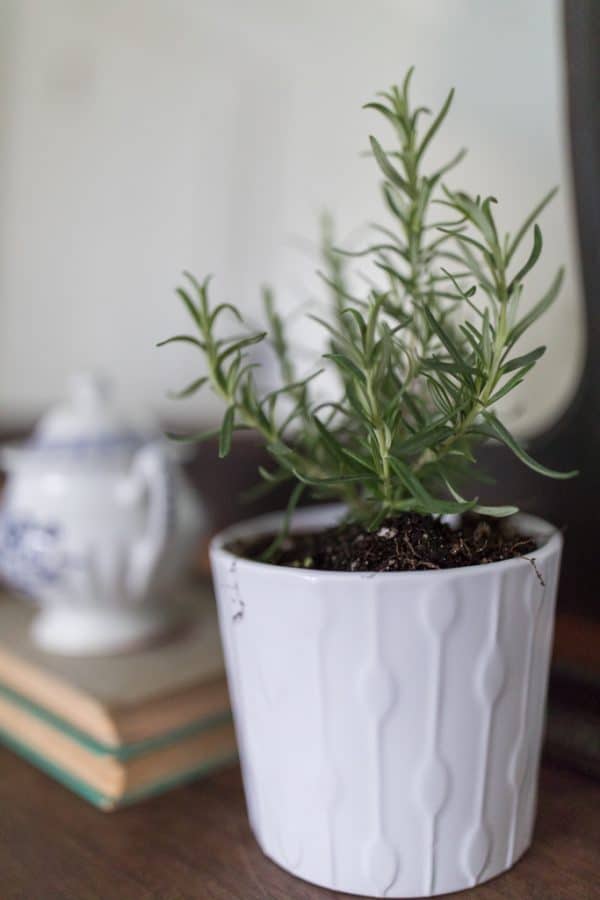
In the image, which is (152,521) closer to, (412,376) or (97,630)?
(97,630)

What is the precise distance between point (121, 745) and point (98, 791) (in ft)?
0.07

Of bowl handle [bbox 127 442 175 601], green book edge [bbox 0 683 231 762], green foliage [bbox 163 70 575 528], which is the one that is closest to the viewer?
green foliage [bbox 163 70 575 528]

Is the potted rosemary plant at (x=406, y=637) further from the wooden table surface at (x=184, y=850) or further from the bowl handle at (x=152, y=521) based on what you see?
the bowl handle at (x=152, y=521)

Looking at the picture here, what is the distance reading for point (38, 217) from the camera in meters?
0.94

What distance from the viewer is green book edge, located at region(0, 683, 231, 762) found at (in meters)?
0.36

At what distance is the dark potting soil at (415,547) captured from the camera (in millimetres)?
273

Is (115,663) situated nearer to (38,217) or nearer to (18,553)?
(18,553)

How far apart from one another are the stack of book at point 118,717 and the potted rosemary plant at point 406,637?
84 millimetres

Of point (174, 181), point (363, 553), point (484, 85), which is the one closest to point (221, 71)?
point (174, 181)

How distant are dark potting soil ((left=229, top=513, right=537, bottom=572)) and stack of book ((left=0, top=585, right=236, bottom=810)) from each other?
11cm

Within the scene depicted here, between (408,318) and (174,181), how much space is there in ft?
1.67

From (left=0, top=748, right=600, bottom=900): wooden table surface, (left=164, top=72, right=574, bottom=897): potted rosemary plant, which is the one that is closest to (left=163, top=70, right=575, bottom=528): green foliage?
(left=164, top=72, right=574, bottom=897): potted rosemary plant

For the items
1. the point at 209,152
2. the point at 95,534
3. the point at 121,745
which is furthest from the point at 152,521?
the point at 209,152

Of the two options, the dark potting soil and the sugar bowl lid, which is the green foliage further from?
the sugar bowl lid
